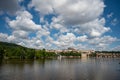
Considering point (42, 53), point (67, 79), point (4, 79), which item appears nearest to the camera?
point (4, 79)

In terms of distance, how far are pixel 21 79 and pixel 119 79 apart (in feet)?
83.5

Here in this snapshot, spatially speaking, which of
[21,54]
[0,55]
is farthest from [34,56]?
[0,55]

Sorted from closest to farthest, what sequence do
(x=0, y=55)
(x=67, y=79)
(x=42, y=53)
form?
(x=67, y=79), (x=0, y=55), (x=42, y=53)

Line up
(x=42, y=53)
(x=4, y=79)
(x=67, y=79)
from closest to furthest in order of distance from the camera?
(x=4, y=79)
(x=67, y=79)
(x=42, y=53)

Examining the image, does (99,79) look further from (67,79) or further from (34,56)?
(34,56)

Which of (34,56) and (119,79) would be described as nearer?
(119,79)

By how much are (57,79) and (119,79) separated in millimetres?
16713

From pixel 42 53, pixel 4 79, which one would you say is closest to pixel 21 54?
pixel 42 53

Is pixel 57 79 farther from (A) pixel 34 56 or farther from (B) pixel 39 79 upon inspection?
(A) pixel 34 56

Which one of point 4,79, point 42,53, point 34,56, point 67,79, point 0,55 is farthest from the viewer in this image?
point 42,53

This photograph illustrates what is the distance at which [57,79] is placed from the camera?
1566 inches

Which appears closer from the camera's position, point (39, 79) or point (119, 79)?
point (39, 79)

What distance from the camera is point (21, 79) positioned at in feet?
126

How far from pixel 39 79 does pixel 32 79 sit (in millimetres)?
1694
